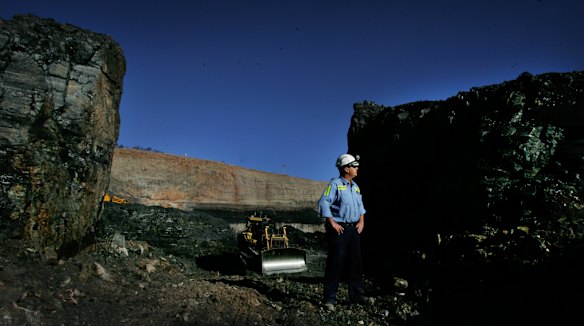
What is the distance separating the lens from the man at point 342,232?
4000 millimetres

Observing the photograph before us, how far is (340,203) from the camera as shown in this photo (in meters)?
4.10

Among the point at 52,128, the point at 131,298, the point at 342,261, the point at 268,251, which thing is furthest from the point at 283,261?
the point at 52,128

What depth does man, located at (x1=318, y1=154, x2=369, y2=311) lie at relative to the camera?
4000 mm

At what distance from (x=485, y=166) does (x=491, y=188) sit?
413mm

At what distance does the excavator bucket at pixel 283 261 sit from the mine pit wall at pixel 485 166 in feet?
6.09

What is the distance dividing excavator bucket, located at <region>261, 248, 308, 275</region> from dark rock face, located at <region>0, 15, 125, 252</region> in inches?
144

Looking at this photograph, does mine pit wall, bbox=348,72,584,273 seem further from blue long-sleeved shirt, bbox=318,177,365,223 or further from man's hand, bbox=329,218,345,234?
man's hand, bbox=329,218,345,234

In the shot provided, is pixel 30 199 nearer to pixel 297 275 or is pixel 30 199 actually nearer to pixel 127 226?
pixel 297 275

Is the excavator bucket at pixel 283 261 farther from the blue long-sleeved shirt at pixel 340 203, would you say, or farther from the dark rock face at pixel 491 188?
the blue long-sleeved shirt at pixel 340 203

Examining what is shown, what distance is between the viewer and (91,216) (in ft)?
17.8

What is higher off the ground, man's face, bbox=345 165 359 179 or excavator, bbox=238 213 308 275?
man's face, bbox=345 165 359 179

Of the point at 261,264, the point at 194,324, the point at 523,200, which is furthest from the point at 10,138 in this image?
the point at 523,200

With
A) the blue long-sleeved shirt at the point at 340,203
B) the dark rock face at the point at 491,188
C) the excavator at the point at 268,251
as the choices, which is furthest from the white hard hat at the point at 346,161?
the excavator at the point at 268,251

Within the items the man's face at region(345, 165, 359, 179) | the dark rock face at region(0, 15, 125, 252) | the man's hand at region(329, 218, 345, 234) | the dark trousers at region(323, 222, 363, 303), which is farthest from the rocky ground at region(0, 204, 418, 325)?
the man's face at region(345, 165, 359, 179)
